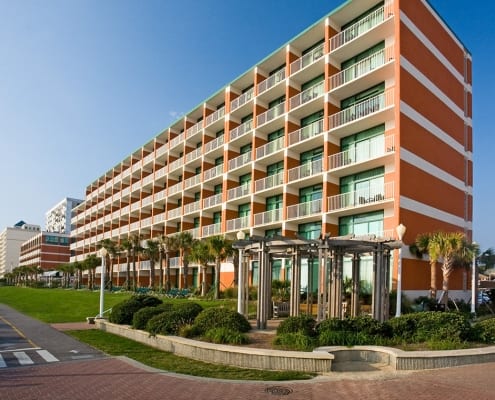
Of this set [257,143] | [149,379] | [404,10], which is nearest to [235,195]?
[257,143]

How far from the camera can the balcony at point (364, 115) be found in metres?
29.6

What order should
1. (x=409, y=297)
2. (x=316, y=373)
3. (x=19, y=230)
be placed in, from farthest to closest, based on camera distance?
(x=19, y=230), (x=409, y=297), (x=316, y=373)

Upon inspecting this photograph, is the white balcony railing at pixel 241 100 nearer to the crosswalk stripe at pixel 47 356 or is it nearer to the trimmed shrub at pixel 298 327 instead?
the trimmed shrub at pixel 298 327

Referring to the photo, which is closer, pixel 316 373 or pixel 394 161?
pixel 316 373

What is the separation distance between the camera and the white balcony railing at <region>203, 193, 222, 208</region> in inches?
1875

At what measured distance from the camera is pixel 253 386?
9469mm

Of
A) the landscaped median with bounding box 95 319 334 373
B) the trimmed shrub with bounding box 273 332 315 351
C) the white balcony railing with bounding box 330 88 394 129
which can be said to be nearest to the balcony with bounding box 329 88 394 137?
the white balcony railing with bounding box 330 88 394 129

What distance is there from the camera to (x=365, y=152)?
31.7 meters

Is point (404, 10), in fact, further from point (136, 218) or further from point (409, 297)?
point (136, 218)

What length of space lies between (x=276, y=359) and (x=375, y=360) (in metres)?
2.53

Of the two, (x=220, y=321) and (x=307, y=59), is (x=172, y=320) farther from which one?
(x=307, y=59)

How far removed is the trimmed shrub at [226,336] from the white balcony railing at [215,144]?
1398 inches

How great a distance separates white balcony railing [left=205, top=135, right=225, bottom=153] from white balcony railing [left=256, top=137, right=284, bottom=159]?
281 inches

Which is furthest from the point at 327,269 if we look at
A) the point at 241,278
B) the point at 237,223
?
the point at 237,223
